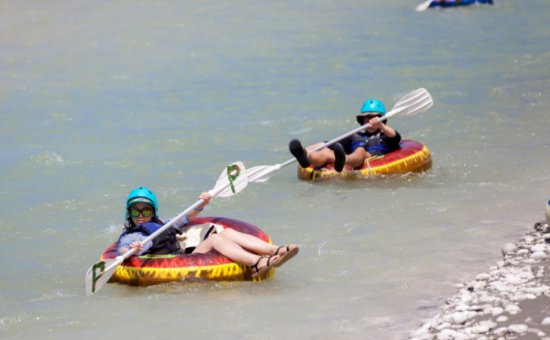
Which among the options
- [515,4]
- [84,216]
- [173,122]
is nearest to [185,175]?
[84,216]

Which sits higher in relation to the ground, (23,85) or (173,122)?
(23,85)

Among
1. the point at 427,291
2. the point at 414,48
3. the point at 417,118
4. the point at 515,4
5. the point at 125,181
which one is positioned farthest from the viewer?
the point at 515,4

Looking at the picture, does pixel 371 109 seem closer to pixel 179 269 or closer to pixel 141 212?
pixel 141 212

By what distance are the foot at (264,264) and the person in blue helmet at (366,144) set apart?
A: 327 centimetres

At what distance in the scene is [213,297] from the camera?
820cm

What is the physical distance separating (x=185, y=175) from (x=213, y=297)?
5250 millimetres

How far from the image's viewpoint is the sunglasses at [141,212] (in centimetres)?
870

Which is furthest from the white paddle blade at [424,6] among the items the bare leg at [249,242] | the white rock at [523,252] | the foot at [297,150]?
the bare leg at [249,242]

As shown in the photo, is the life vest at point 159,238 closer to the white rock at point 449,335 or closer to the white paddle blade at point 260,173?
the white paddle blade at point 260,173

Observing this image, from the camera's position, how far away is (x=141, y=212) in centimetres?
870

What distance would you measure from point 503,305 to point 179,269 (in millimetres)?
2504

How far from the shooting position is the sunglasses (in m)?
8.70

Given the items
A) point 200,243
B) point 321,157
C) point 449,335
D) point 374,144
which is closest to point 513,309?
point 449,335

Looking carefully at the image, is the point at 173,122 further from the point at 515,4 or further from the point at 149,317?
the point at 515,4
